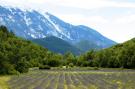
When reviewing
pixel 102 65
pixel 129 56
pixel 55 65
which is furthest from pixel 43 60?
pixel 129 56

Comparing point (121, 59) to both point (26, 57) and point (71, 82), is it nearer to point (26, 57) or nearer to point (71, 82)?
point (26, 57)

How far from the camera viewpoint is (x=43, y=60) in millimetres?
186500

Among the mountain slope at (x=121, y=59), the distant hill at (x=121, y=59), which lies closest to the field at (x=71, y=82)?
the mountain slope at (x=121, y=59)

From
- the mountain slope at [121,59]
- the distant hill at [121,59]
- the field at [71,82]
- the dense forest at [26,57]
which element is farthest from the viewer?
the distant hill at [121,59]

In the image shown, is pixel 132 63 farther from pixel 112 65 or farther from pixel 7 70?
pixel 7 70

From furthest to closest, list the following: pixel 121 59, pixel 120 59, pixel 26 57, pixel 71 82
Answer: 1. pixel 120 59
2. pixel 121 59
3. pixel 26 57
4. pixel 71 82

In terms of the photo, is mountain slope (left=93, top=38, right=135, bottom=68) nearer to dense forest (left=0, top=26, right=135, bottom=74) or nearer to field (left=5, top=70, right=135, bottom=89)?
dense forest (left=0, top=26, right=135, bottom=74)

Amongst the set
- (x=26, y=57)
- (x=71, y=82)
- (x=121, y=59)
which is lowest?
(x=71, y=82)

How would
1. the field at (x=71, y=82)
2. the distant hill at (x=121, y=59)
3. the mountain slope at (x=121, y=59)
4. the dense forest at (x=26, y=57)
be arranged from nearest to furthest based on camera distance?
the field at (x=71, y=82) → the dense forest at (x=26, y=57) → the mountain slope at (x=121, y=59) → the distant hill at (x=121, y=59)

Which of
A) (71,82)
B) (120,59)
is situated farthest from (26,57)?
(120,59)

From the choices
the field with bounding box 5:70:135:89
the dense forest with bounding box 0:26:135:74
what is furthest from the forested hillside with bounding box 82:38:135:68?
the field with bounding box 5:70:135:89

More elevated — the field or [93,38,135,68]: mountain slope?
[93,38,135,68]: mountain slope

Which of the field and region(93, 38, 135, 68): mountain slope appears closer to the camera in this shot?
the field

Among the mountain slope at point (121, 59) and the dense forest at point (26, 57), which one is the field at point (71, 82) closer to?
the dense forest at point (26, 57)
